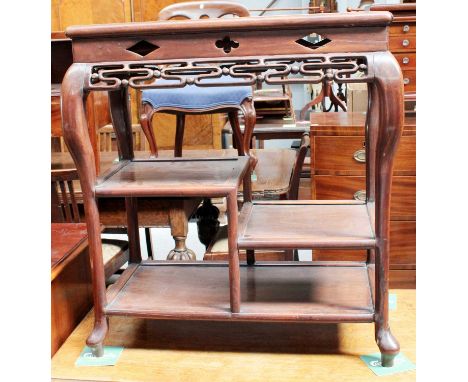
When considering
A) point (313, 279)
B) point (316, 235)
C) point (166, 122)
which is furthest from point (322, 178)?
point (166, 122)

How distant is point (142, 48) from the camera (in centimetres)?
121

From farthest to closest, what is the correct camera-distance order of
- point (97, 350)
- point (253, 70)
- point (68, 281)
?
1. point (68, 281)
2. point (97, 350)
3. point (253, 70)

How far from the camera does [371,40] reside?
3.70 ft

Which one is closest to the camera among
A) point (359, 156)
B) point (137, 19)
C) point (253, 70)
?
point (253, 70)

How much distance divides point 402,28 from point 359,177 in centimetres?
68

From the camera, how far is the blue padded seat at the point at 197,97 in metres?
2.57

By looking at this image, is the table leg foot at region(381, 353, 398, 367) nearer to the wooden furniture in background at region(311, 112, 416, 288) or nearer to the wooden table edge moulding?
the wooden table edge moulding

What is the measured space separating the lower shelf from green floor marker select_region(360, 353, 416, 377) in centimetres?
12

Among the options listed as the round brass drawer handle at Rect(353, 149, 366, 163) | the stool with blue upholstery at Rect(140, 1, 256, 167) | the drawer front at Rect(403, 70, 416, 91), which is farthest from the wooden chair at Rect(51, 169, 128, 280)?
the drawer front at Rect(403, 70, 416, 91)

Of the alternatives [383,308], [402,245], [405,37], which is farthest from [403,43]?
[383,308]

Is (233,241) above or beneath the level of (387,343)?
above

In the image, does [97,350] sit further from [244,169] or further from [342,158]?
[342,158]

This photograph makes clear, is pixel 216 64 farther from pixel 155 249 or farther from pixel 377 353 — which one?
pixel 155 249

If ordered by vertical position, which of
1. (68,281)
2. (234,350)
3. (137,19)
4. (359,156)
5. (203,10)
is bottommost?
(234,350)
